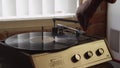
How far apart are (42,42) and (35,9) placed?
49 cm

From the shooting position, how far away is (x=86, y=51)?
3.57 feet

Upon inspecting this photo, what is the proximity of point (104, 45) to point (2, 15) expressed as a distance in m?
0.69

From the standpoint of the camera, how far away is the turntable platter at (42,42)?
1.04 m

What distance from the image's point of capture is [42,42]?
1113 mm

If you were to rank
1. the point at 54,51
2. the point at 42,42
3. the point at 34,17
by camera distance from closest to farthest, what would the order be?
the point at 54,51, the point at 42,42, the point at 34,17

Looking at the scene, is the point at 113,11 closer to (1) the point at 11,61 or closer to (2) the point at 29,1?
(2) the point at 29,1

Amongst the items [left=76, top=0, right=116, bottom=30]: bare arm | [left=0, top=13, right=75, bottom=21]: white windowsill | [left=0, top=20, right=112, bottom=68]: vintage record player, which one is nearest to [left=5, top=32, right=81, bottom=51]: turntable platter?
[left=0, top=20, right=112, bottom=68]: vintage record player

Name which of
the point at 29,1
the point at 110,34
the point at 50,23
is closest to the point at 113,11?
→ the point at 110,34

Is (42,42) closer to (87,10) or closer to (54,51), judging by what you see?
(54,51)

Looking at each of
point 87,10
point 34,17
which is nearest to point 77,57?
point 87,10

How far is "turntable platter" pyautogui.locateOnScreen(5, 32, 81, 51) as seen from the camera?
104cm

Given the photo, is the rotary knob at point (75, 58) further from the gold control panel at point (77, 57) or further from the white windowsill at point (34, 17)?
the white windowsill at point (34, 17)

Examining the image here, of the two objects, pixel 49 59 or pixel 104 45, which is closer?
pixel 49 59

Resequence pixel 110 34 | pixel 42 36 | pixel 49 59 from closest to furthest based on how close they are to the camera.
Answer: pixel 49 59 < pixel 42 36 < pixel 110 34
